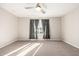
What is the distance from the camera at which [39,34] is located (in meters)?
8.77

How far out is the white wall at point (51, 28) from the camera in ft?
28.0

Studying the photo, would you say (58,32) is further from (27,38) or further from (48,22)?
(27,38)

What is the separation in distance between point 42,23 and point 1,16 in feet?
14.3

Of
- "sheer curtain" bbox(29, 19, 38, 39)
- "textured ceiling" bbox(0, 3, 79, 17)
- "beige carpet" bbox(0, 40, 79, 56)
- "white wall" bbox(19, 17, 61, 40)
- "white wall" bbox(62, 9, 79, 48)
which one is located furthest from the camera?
"sheer curtain" bbox(29, 19, 38, 39)

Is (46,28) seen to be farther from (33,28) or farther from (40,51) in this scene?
(40,51)

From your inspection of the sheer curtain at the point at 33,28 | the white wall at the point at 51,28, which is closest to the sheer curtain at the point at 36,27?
the sheer curtain at the point at 33,28

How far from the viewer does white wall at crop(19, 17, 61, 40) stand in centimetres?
855

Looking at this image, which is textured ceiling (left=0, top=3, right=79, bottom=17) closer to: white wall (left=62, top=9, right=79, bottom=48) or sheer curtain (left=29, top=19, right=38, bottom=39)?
white wall (left=62, top=9, right=79, bottom=48)

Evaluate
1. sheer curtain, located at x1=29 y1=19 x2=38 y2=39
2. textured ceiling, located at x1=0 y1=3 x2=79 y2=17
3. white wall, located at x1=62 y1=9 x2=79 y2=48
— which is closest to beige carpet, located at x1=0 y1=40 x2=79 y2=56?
white wall, located at x1=62 y1=9 x2=79 y2=48

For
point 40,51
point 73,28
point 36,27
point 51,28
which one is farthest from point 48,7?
point 36,27

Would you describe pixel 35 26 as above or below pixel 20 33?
above

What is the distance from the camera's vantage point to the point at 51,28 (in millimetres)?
8586

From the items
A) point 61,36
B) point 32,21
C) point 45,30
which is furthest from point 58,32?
point 32,21

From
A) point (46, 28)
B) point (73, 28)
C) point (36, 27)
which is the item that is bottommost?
point (73, 28)
